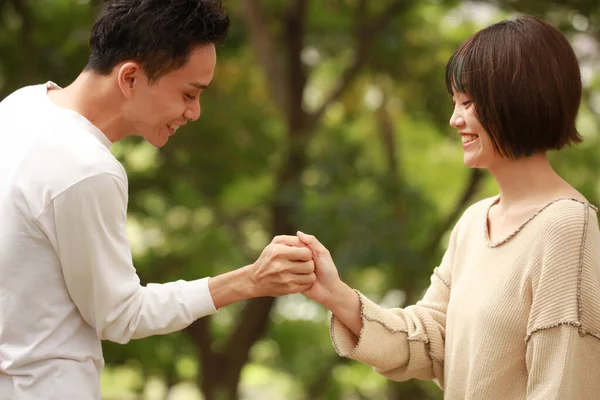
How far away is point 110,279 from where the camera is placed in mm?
2447

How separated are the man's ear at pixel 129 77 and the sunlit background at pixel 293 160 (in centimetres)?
487

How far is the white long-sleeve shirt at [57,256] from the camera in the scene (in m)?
2.37

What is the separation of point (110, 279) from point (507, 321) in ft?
3.62

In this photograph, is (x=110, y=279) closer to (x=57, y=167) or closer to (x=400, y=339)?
(x=57, y=167)

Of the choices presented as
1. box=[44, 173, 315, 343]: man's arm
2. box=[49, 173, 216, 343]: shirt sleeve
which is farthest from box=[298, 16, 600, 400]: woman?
box=[49, 173, 216, 343]: shirt sleeve

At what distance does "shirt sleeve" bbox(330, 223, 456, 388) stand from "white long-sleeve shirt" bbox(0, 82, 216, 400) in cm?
72

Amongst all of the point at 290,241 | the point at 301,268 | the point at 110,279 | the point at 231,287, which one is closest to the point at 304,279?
the point at 301,268

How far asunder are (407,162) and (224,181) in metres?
3.45

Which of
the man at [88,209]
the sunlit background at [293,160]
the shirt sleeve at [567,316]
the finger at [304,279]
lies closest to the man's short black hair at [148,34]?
the man at [88,209]

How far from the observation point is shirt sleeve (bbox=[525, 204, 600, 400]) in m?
2.21

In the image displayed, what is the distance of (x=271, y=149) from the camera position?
29.2 feet

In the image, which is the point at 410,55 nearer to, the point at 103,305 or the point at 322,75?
the point at 322,75

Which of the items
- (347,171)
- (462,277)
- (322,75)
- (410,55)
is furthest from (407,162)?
(462,277)

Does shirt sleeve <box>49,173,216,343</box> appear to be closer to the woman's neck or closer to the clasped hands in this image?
the clasped hands
